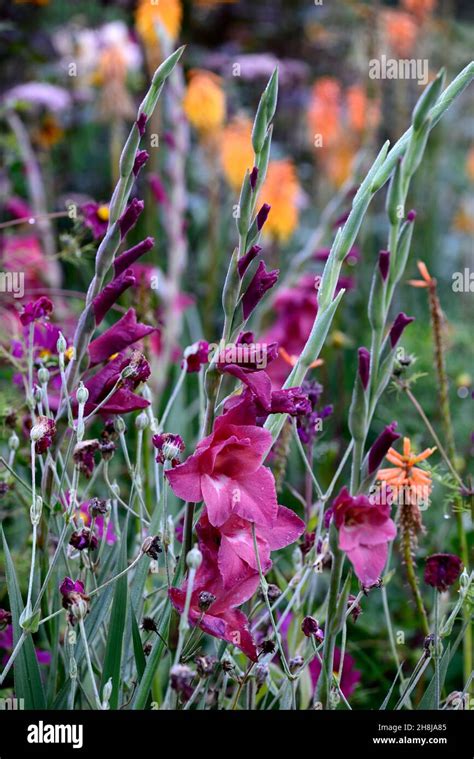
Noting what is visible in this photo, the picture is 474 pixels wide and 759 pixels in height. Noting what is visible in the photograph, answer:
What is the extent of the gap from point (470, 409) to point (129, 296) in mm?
680

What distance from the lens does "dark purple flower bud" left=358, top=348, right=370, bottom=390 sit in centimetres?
57

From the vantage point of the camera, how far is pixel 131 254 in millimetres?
657

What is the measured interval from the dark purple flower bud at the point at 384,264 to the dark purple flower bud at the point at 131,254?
0.16 meters

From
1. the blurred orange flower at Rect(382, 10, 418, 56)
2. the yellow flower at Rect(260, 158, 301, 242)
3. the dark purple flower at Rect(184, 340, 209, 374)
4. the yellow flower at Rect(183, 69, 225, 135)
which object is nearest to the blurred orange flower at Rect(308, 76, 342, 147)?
the blurred orange flower at Rect(382, 10, 418, 56)

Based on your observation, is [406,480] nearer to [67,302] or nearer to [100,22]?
[67,302]

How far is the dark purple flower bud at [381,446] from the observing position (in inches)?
22.4

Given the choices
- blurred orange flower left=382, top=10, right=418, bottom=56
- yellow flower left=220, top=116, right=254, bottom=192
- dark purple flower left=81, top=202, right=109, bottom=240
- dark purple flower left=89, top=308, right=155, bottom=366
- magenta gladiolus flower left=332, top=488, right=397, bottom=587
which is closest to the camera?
magenta gladiolus flower left=332, top=488, right=397, bottom=587

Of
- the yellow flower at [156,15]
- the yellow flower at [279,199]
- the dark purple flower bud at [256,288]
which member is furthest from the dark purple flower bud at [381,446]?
the yellow flower at [156,15]

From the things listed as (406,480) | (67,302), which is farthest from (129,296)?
(406,480)

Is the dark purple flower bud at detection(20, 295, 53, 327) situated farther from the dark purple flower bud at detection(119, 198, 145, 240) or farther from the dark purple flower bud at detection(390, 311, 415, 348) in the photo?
the dark purple flower bud at detection(390, 311, 415, 348)

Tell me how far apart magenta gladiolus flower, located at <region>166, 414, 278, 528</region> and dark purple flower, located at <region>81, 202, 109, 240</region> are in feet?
1.21

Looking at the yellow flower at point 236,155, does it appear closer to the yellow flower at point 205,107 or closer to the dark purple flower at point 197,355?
the yellow flower at point 205,107

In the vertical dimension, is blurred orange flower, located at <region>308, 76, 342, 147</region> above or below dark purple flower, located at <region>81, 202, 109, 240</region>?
above
